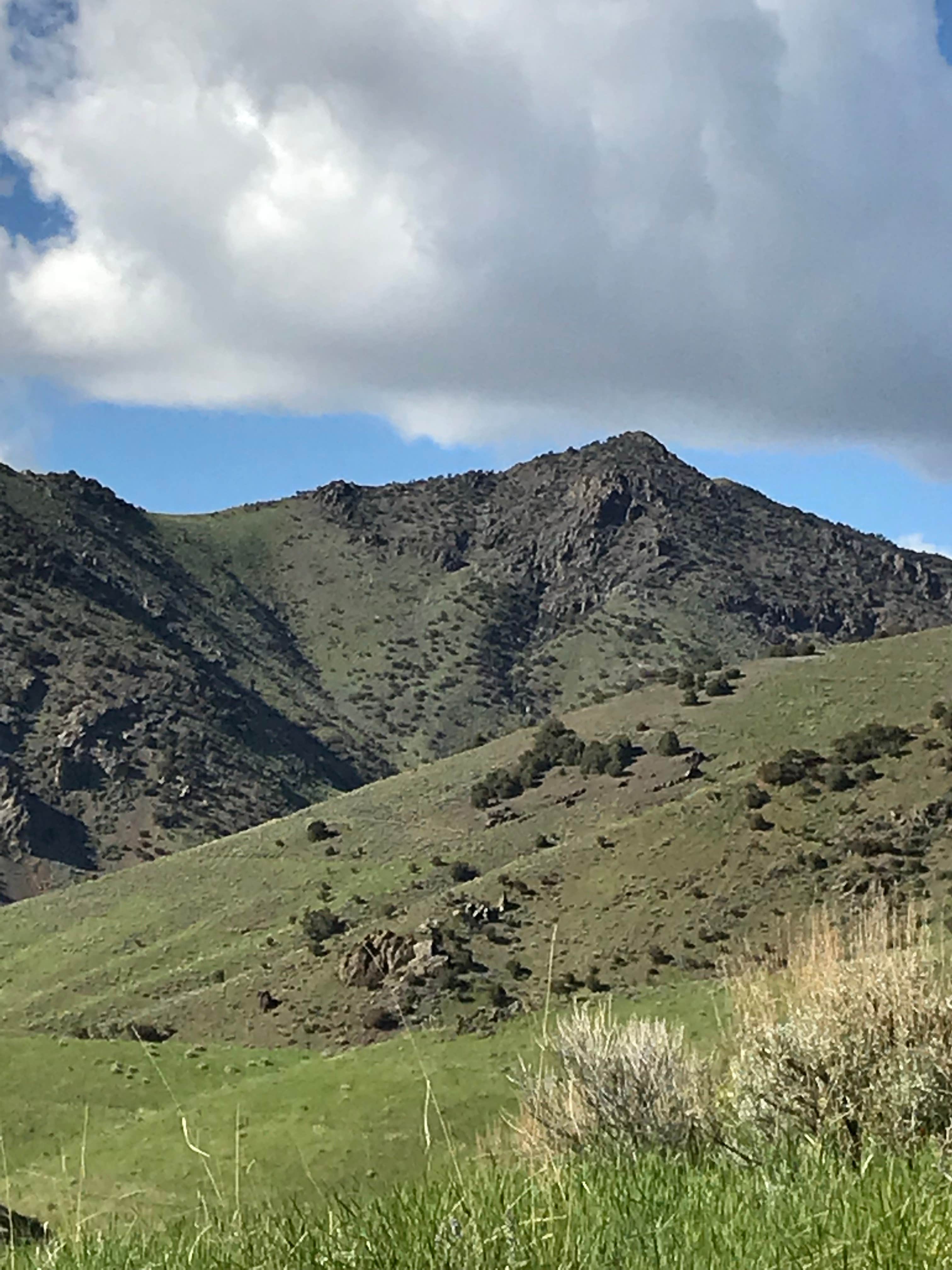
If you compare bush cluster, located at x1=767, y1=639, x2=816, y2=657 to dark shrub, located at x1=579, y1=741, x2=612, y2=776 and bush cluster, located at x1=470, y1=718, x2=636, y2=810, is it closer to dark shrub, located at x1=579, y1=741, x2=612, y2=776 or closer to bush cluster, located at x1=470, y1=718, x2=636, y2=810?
bush cluster, located at x1=470, y1=718, x2=636, y2=810

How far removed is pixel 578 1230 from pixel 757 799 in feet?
171

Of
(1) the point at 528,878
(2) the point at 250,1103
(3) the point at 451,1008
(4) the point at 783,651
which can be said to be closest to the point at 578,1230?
(2) the point at 250,1103

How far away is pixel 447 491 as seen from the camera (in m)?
185

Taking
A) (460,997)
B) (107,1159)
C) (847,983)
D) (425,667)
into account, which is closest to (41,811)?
(425,667)

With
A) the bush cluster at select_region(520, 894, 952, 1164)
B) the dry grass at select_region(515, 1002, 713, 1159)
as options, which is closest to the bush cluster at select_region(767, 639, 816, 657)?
the bush cluster at select_region(520, 894, 952, 1164)

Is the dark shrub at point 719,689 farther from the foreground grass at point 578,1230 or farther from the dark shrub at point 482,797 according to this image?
the foreground grass at point 578,1230

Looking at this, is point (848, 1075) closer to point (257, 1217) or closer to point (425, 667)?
point (257, 1217)

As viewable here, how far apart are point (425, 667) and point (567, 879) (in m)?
89.3

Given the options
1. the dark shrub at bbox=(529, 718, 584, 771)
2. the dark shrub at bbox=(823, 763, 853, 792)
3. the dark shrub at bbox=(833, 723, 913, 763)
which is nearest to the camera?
the dark shrub at bbox=(823, 763, 853, 792)

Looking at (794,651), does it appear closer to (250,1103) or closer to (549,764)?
(549,764)

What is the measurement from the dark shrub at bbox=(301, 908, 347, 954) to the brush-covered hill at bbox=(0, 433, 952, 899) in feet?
118

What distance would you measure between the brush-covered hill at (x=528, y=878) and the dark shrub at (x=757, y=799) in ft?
→ 0.29

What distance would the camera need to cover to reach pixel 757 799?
2164 inches

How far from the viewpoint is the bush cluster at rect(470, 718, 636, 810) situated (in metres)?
68.3
